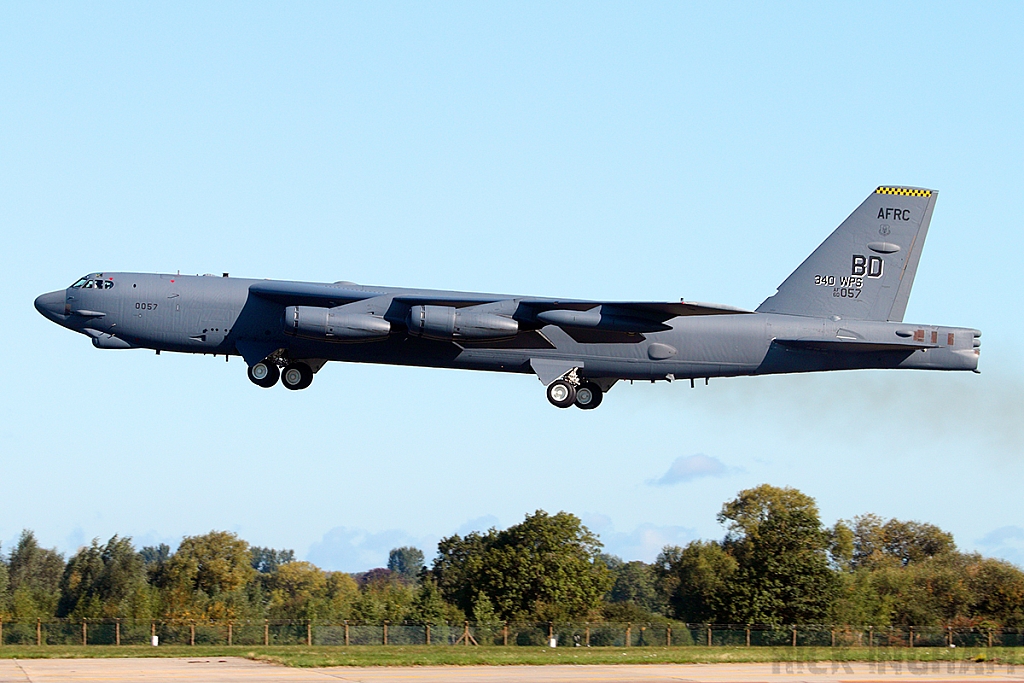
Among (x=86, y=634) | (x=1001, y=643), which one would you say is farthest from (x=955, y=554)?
(x=86, y=634)

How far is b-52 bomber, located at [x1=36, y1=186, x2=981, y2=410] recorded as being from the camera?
33.3 m

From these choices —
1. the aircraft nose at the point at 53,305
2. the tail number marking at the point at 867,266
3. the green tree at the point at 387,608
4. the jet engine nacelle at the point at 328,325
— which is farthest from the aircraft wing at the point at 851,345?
the green tree at the point at 387,608

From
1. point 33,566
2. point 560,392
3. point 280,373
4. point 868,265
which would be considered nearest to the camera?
point 280,373

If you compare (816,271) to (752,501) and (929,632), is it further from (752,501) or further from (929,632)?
(752,501)

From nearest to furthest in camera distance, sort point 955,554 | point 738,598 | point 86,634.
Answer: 1. point 86,634
2. point 738,598
3. point 955,554

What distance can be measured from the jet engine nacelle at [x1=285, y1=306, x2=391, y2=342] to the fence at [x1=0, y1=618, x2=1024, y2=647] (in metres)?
14.7

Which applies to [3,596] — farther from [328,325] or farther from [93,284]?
[328,325]

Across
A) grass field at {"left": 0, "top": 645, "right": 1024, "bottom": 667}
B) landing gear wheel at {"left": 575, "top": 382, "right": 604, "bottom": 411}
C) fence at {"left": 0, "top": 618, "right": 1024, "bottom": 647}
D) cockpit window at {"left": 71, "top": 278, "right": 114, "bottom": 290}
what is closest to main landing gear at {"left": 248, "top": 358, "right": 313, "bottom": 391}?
cockpit window at {"left": 71, "top": 278, "right": 114, "bottom": 290}

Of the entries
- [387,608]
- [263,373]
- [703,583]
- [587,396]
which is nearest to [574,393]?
[587,396]

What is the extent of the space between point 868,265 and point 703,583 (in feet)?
118

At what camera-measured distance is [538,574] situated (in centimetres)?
6712

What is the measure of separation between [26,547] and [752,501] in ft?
180

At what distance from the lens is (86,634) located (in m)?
44.3

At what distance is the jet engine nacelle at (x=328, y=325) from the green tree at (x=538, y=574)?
107 ft
